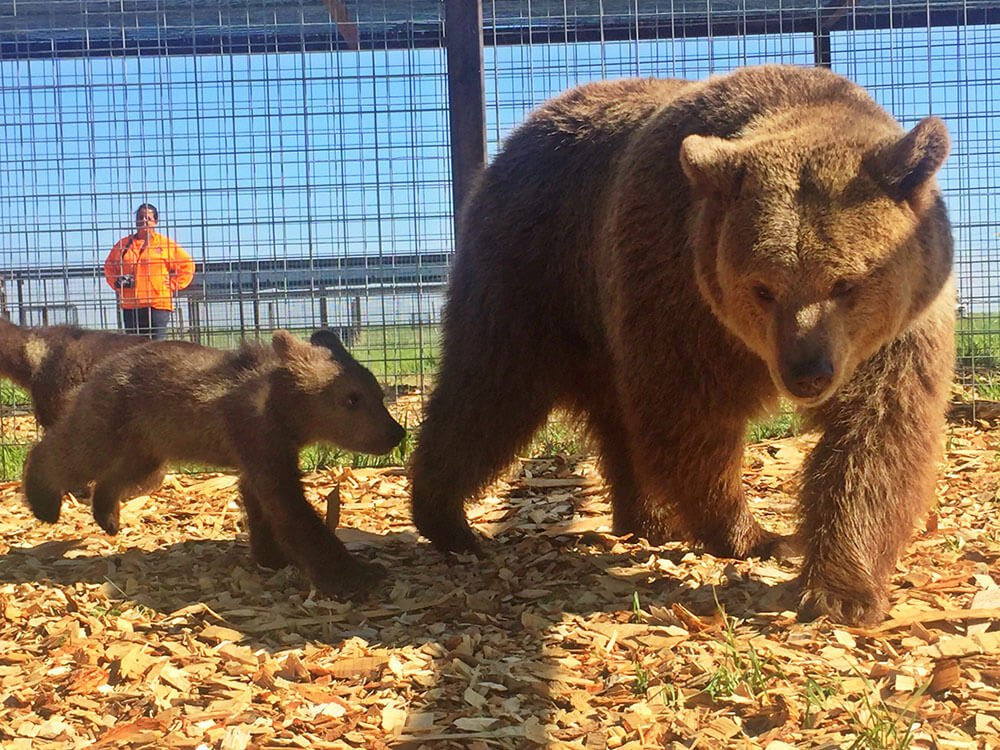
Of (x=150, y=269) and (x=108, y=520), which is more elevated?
(x=150, y=269)

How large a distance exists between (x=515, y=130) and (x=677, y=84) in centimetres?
93

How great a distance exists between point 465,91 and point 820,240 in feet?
14.1

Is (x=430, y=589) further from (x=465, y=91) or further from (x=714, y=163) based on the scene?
(x=465, y=91)

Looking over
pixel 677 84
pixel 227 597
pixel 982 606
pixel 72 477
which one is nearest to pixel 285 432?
pixel 227 597

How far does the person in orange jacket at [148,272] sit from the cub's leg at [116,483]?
3377 mm

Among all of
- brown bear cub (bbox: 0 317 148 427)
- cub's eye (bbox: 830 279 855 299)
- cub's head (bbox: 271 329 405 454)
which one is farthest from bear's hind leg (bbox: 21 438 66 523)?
cub's eye (bbox: 830 279 855 299)

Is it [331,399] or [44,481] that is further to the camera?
[44,481]

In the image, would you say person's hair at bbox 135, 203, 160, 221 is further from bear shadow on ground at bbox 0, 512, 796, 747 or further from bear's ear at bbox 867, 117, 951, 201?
bear's ear at bbox 867, 117, 951, 201

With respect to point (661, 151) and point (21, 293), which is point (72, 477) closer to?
point (661, 151)

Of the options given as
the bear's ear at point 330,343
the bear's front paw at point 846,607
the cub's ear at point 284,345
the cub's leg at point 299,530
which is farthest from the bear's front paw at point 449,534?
the bear's front paw at point 846,607

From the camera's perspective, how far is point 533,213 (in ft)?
17.6

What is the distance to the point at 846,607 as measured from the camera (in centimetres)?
396

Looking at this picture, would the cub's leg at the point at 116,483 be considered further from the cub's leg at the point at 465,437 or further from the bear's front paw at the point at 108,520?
the cub's leg at the point at 465,437

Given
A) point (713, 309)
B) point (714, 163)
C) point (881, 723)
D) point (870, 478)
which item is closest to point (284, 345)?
point (713, 309)
